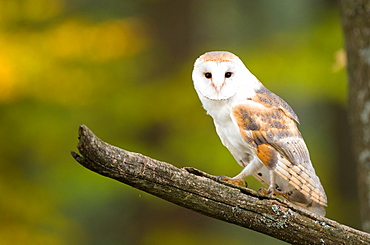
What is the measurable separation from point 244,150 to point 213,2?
229 inches

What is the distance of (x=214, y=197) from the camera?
271 cm

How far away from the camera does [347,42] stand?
4.36 metres

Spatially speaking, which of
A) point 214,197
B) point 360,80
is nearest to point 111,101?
point 360,80

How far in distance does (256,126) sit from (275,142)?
145 millimetres

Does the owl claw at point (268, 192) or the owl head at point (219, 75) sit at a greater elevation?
the owl head at point (219, 75)

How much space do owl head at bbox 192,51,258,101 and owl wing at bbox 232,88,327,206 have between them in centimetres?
14

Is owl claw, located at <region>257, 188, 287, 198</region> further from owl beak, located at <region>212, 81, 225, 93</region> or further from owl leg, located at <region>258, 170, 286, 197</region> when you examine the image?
owl beak, located at <region>212, 81, 225, 93</region>

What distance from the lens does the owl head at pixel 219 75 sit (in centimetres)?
290

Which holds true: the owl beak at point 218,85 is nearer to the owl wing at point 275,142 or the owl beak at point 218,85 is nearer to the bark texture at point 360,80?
the owl wing at point 275,142

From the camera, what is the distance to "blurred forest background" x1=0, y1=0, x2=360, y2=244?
6.02m

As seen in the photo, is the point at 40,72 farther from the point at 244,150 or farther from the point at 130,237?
the point at 244,150

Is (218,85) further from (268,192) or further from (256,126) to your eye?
(268,192)

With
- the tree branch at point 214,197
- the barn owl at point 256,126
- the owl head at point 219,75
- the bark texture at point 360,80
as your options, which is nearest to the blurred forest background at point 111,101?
the bark texture at point 360,80

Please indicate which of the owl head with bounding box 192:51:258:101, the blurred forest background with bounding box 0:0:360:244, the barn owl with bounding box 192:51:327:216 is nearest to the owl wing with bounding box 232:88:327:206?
the barn owl with bounding box 192:51:327:216
